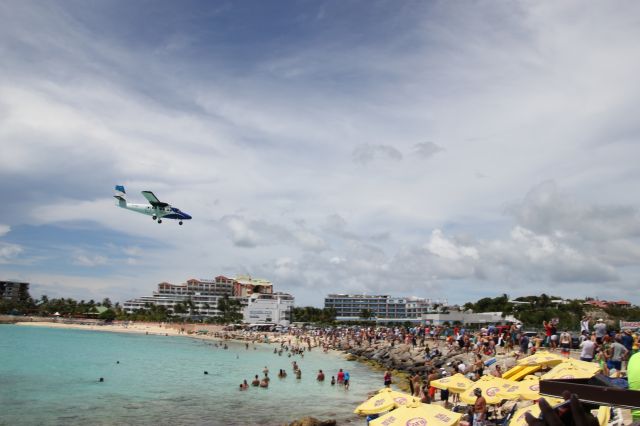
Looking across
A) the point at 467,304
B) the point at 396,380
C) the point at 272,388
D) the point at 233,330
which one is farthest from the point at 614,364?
the point at 467,304

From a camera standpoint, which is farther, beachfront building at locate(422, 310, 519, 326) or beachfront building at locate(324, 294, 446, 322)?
beachfront building at locate(324, 294, 446, 322)

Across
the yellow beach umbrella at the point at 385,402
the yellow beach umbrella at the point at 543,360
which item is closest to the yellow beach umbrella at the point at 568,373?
the yellow beach umbrella at the point at 543,360

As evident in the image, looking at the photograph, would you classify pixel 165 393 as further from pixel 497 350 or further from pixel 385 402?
pixel 385 402

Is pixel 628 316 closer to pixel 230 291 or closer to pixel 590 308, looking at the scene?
pixel 590 308

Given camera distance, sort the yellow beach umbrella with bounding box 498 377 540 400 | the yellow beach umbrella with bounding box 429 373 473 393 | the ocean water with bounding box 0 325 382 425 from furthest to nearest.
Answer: the ocean water with bounding box 0 325 382 425 → the yellow beach umbrella with bounding box 429 373 473 393 → the yellow beach umbrella with bounding box 498 377 540 400

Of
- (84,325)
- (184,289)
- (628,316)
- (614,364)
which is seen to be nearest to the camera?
(614,364)

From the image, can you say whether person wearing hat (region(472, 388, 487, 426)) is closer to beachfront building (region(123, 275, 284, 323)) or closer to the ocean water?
the ocean water

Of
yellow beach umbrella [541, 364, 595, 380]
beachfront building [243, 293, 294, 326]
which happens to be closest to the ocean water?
yellow beach umbrella [541, 364, 595, 380]
